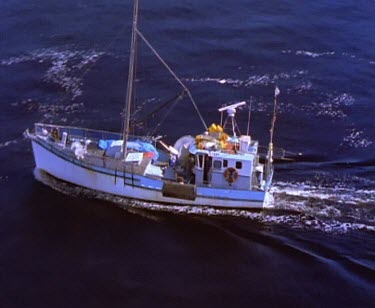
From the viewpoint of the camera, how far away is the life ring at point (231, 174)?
167 ft

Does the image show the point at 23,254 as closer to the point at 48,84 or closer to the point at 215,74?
the point at 48,84

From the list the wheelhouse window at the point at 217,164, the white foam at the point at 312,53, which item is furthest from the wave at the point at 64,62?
the white foam at the point at 312,53

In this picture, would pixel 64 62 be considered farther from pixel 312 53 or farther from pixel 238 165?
pixel 238 165

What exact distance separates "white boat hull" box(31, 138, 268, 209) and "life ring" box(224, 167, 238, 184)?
90 centimetres

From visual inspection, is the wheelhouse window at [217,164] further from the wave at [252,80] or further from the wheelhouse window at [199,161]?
the wave at [252,80]

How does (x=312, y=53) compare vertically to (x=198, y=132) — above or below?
above

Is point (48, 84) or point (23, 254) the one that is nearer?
point (23, 254)

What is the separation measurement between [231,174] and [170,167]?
5.57 metres

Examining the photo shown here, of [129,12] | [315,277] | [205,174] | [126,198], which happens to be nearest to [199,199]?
[205,174]

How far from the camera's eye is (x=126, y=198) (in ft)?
174

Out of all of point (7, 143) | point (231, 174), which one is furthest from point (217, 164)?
point (7, 143)

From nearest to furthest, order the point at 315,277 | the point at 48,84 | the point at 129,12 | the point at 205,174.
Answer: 1. the point at 315,277
2. the point at 205,174
3. the point at 48,84
4. the point at 129,12

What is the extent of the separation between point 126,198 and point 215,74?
2538 cm

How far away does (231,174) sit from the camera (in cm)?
5100
